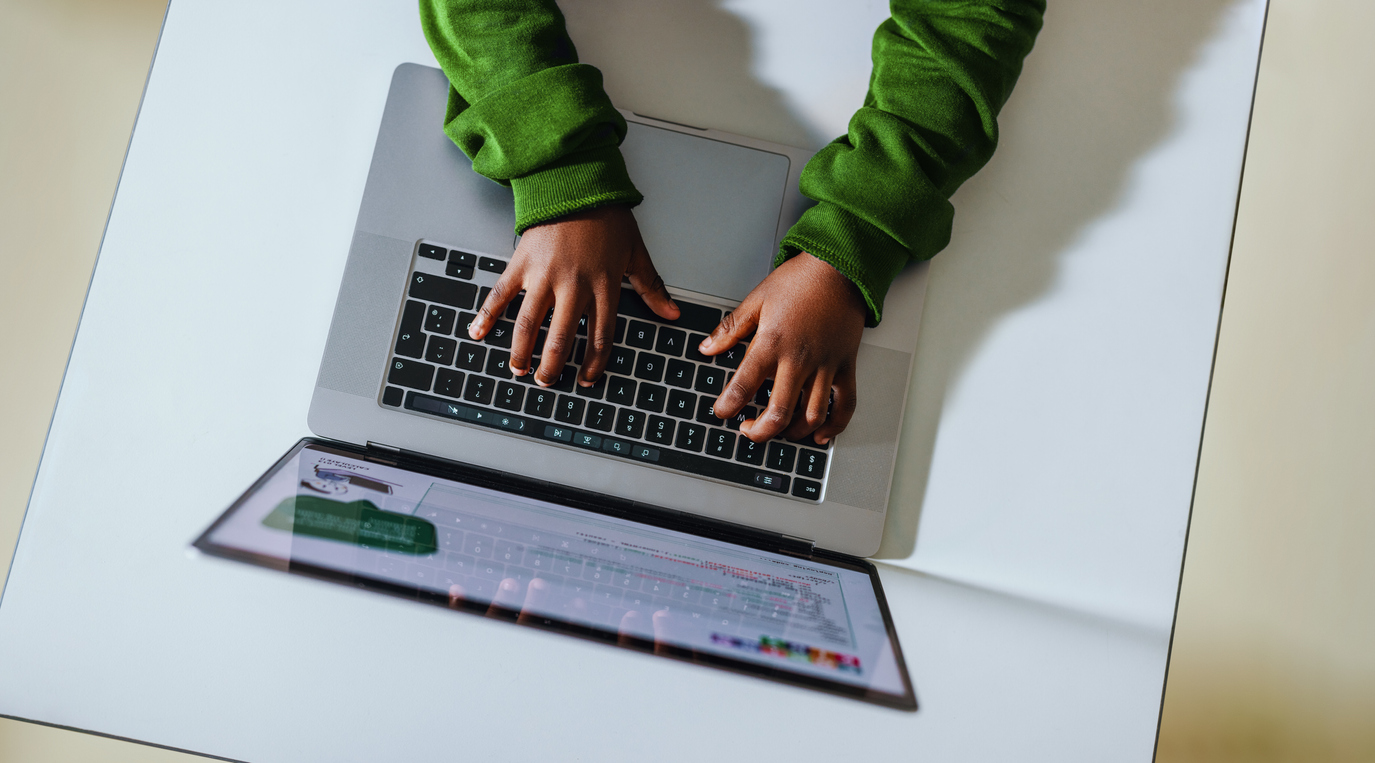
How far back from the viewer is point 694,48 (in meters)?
0.60

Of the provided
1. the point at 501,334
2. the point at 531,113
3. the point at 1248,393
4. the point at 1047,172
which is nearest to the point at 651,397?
the point at 501,334

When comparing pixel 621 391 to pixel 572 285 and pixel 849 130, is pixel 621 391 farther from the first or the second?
pixel 849 130

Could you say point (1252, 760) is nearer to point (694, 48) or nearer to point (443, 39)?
point (694, 48)

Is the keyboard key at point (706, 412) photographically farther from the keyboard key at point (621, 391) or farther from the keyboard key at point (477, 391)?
the keyboard key at point (477, 391)

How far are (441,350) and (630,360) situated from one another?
0.14 meters

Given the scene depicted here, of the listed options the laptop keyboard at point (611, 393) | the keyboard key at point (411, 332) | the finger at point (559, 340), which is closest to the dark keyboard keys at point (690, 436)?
the laptop keyboard at point (611, 393)

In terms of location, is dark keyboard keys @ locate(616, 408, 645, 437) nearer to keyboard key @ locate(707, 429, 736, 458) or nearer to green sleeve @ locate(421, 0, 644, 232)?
keyboard key @ locate(707, 429, 736, 458)

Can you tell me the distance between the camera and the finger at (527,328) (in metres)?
0.53

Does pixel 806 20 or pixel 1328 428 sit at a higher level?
pixel 806 20

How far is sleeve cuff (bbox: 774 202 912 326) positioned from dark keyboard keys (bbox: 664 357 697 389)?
0.12 m

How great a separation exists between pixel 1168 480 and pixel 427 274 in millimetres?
604

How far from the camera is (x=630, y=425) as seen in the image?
20.7 inches

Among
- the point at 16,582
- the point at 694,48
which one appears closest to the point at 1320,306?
the point at 694,48

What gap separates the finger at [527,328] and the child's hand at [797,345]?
0.42 ft
